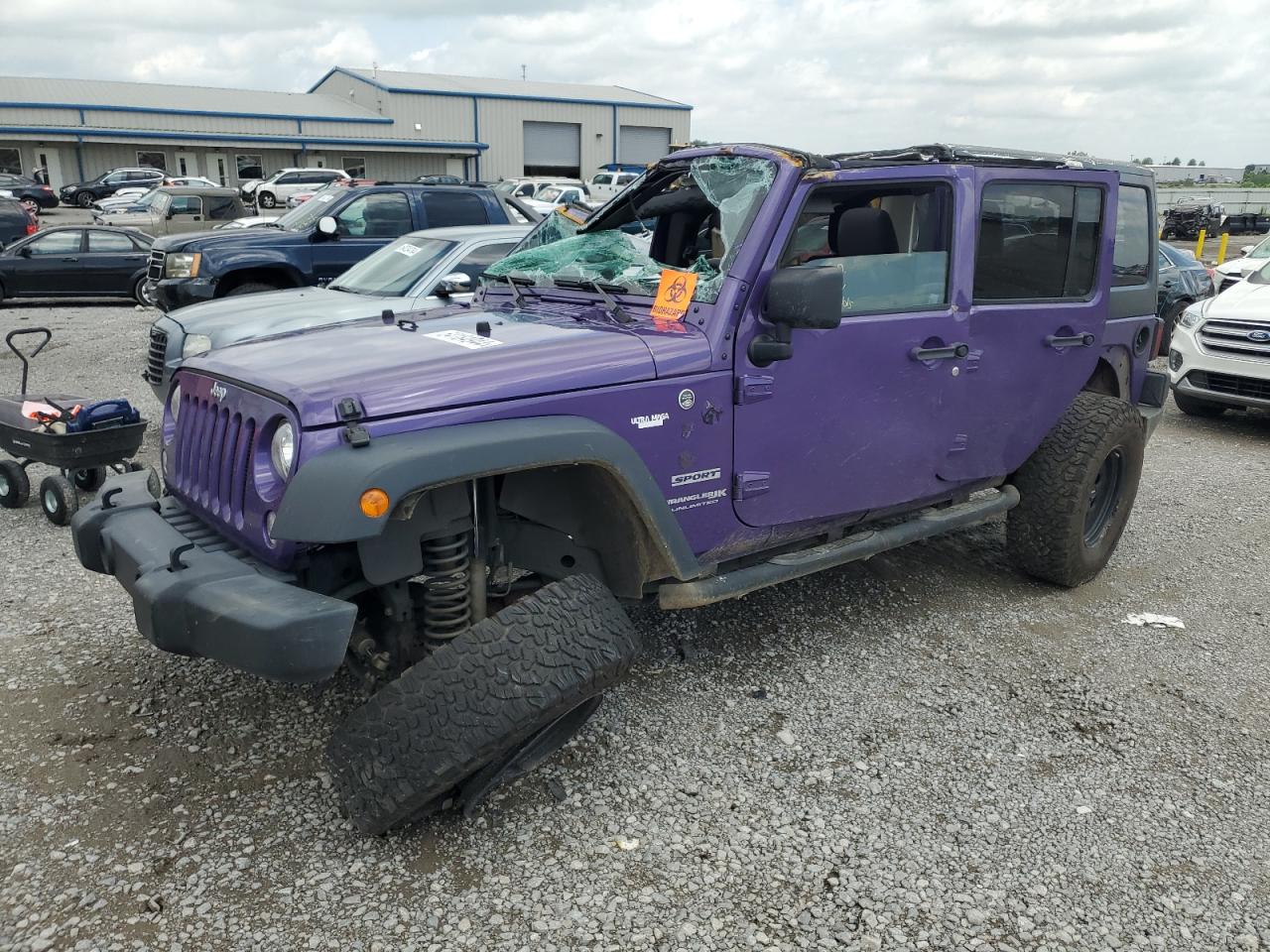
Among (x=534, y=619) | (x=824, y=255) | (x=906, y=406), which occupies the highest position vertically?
(x=824, y=255)

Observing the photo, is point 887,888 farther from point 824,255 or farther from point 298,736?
point 824,255

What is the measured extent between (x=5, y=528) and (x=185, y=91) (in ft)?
168

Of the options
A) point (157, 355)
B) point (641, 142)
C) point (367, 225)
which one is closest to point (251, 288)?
point (367, 225)

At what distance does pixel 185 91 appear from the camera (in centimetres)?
4912

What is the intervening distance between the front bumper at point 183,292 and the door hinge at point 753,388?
7.64m

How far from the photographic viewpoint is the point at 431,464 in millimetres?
2598

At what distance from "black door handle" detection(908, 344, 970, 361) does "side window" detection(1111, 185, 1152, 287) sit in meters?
1.29

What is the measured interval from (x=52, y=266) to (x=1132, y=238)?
611 inches

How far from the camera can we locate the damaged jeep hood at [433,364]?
2738mm

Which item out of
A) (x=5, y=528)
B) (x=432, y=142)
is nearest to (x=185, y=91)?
(x=432, y=142)

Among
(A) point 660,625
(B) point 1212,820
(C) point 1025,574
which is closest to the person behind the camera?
(B) point 1212,820

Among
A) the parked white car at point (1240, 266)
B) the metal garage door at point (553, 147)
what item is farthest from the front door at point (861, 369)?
the metal garage door at point (553, 147)

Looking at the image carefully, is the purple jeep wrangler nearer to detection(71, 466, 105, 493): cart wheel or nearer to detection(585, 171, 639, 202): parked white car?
detection(71, 466, 105, 493): cart wheel

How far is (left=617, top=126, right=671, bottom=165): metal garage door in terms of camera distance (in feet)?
177
